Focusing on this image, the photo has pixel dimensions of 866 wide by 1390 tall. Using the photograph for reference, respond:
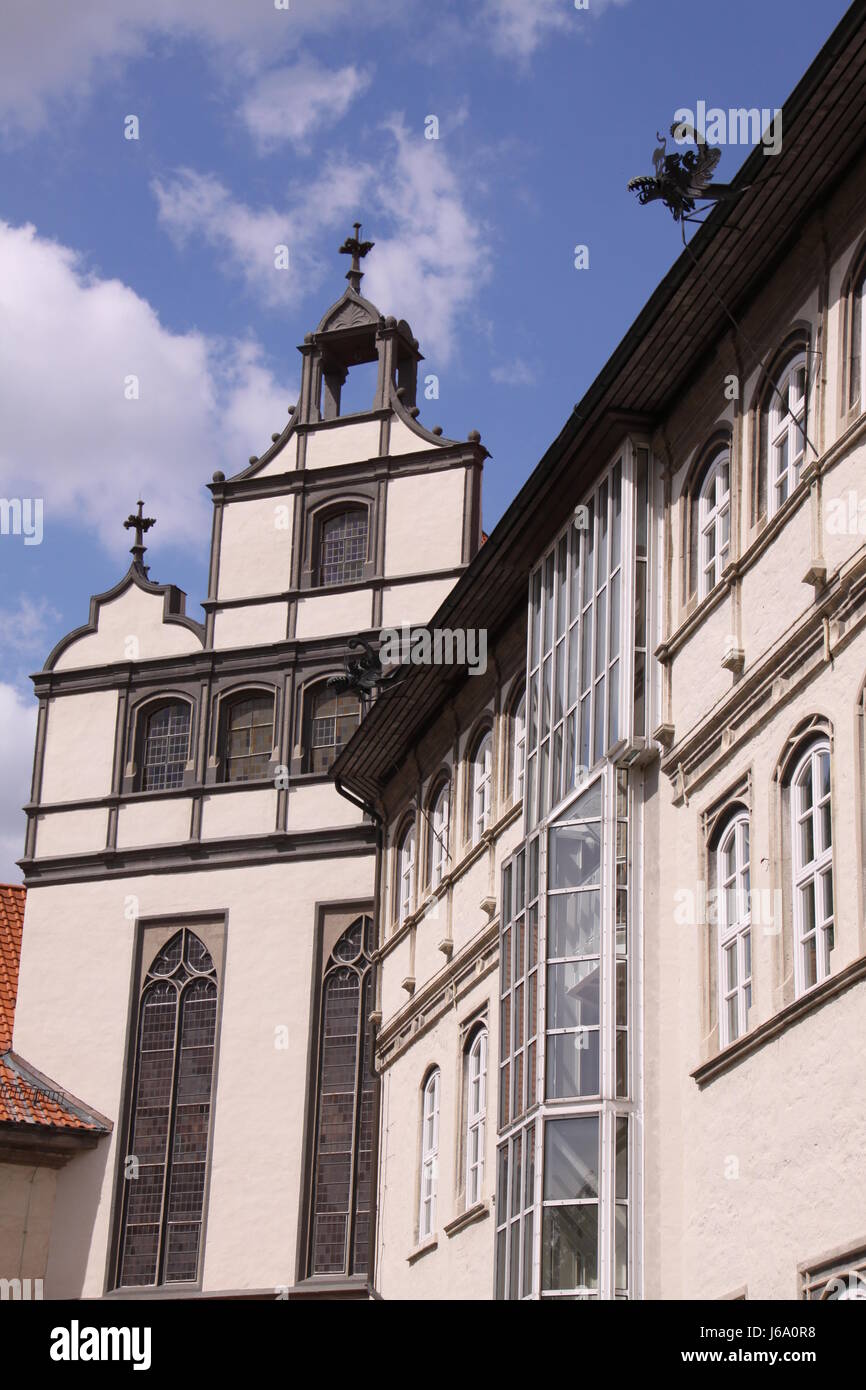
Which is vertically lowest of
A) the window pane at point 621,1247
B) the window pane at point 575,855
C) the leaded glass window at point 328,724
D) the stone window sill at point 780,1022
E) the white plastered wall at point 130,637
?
the window pane at point 621,1247

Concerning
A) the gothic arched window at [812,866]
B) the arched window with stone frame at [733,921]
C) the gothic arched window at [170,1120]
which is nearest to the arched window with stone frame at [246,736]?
the gothic arched window at [170,1120]

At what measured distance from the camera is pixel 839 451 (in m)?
15.3

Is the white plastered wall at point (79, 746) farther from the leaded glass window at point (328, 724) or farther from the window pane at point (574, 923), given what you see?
the window pane at point (574, 923)

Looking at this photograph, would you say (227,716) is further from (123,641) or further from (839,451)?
(839,451)

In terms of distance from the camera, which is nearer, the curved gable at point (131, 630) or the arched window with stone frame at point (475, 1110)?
the arched window with stone frame at point (475, 1110)

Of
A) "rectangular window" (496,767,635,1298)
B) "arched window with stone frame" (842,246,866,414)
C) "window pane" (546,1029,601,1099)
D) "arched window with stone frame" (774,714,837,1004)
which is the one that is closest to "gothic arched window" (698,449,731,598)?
"rectangular window" (496,767,635,1298)

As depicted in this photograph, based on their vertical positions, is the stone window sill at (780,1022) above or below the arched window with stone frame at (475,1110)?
below

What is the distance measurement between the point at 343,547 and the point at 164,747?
3674 millimetres

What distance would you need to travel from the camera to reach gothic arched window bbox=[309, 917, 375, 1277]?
87.6ft

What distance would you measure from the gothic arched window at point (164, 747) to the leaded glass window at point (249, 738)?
2.27ft

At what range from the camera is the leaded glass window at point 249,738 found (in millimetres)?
29703

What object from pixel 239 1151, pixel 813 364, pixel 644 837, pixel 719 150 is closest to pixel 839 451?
pixel 813 364

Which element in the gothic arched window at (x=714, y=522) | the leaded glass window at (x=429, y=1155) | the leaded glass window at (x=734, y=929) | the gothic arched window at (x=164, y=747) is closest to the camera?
the leaded glass window at (x=734, y=929)

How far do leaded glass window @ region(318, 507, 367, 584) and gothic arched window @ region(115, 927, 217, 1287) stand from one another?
5.23 m
